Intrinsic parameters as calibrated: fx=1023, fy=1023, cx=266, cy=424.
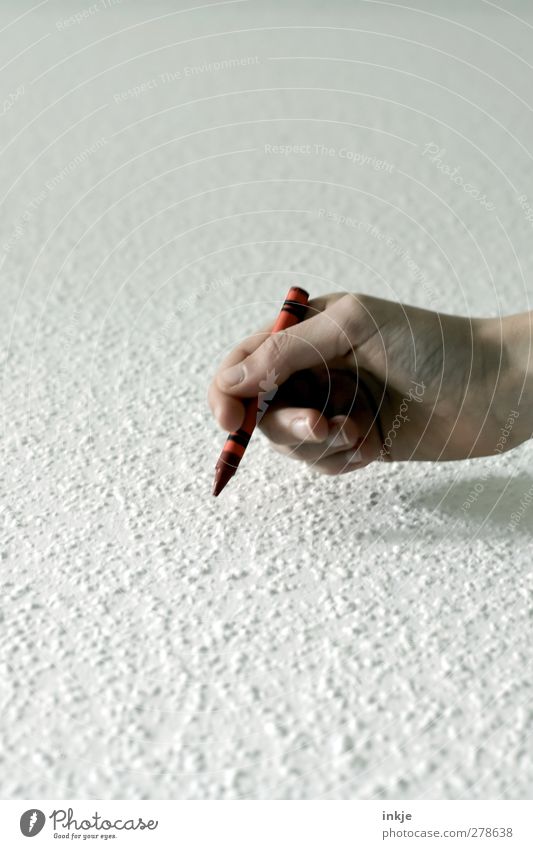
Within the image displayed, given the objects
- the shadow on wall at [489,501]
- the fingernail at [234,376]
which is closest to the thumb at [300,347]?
the fingernail at [234,376]

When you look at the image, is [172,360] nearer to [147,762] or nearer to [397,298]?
[397,298]

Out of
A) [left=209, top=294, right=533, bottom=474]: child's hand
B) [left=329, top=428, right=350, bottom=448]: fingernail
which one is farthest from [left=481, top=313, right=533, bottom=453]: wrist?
[left=329, top=428, right=350, bottom=448]: fingernail

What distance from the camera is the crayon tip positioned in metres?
0.62

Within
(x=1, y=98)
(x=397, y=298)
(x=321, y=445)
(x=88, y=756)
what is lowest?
(x=88, y=756)

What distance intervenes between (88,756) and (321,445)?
0.82 feet

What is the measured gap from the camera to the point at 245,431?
2.12ft

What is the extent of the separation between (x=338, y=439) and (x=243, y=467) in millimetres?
85

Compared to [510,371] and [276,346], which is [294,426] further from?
[510,371]

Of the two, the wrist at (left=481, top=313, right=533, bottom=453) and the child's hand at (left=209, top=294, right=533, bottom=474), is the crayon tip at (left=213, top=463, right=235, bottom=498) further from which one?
the wrist at (left=481, top=313, right=533, bottom=453)

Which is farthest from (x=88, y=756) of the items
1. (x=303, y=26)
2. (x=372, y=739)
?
(x=303, y=26)

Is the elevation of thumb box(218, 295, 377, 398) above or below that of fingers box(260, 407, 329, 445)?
above

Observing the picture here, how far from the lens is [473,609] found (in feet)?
1.85

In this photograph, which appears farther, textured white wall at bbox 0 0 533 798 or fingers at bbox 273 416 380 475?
fingers at bbox 273 416 380 475

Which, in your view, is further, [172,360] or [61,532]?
[172,360]
